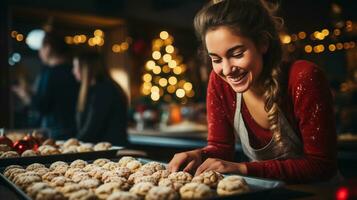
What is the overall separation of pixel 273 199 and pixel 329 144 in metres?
0.43

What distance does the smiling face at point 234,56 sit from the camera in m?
1.40

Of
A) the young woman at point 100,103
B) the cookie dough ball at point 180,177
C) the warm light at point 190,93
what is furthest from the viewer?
the warm light at point 190,93

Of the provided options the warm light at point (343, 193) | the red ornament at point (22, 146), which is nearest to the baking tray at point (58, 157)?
the red ornament at point (22, 146)

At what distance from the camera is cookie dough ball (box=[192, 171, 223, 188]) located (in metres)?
1.16

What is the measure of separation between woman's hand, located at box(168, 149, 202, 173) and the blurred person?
7.09 feet

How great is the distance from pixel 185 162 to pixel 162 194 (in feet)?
1.33

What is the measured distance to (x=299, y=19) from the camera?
14.9 feet

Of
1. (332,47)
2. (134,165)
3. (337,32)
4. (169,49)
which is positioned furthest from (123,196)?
(169,49)

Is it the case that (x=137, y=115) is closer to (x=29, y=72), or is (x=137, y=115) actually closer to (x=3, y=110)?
(x=3, y=110)

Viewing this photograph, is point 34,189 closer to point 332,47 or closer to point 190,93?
point 332,47

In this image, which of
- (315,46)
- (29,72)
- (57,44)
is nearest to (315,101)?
(57,44)

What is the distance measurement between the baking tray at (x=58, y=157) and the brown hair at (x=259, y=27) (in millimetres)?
643

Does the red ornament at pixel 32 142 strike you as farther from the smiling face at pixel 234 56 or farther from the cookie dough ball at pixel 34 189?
the smiling face at pixel 234 56

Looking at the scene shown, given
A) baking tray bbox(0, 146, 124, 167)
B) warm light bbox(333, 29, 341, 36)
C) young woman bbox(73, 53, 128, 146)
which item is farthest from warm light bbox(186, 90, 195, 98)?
baking tray bbox(0, 146, 124, 167)
